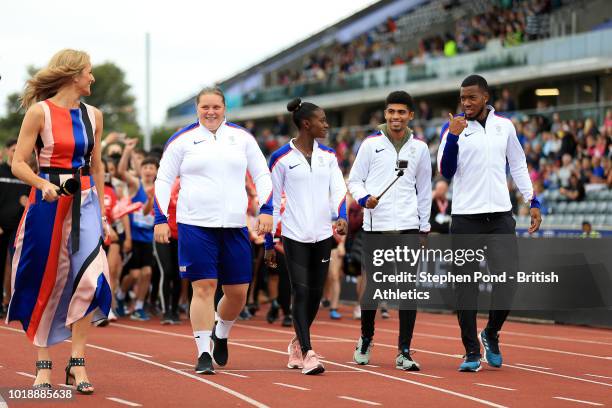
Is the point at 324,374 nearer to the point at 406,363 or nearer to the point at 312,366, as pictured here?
the point at 312,366

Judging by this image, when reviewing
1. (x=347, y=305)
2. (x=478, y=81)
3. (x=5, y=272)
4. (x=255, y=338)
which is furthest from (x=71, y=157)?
(x=347, y=305)

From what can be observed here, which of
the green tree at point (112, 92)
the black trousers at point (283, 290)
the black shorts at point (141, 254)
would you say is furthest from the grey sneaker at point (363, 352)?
the green tree at point (112, 92)

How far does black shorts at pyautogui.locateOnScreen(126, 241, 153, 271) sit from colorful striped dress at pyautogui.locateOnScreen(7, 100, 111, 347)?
355 inches

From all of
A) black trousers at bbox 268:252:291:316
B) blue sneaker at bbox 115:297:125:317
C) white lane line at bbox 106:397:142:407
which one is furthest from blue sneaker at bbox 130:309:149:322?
white lane line at bbox 106:397:142:407

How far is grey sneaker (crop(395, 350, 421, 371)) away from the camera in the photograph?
1072 centimetres

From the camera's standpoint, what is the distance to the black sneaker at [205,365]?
9969 millimetres

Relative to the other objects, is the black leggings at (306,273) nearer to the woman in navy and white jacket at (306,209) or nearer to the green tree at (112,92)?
the woman in navy and white jacket at (306,209)

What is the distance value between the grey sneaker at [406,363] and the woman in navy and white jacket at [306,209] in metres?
0.83

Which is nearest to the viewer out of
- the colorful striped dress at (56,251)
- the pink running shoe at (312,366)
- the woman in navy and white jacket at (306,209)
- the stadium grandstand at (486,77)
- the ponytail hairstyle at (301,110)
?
the colorful striped dress at (56,251)

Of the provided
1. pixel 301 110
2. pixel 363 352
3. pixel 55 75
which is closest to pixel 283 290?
pixel 363 352

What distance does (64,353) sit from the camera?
1161cm

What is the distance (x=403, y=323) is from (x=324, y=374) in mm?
1050

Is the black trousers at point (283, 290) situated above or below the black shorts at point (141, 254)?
below

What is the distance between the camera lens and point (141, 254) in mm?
17953
